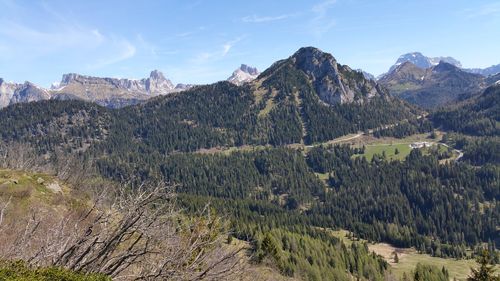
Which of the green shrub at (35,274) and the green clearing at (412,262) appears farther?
the green clearing at (412,262)

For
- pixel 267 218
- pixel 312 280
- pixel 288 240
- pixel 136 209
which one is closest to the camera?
pixel 136 209

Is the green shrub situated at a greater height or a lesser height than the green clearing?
greater

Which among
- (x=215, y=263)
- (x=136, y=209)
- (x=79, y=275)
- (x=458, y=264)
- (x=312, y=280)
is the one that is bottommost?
Answer: (x=458, y=264)

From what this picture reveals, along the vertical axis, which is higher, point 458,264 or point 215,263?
point 215,263

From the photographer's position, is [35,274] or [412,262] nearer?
[35,274]

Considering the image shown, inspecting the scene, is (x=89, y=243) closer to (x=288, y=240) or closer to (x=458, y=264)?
(x=288, y=240)

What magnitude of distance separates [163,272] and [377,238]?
19249cm

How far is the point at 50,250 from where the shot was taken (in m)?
14.6

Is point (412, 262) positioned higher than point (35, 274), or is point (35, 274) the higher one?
point (35, 274)

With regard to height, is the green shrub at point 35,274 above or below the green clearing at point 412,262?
above

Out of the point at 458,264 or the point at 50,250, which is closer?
the point at 50,250

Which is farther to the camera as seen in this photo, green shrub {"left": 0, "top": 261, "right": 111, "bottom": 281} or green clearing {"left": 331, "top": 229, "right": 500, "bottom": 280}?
green clearing {"left": 331, "top": 229, "right": 500, "bottom": 280}

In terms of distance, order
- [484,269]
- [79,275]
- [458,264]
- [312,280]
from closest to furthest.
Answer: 1. [79,275]
2. [484,269]
3. [312,280]
4. [458,264]

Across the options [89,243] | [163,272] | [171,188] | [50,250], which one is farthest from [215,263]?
[50,250]
